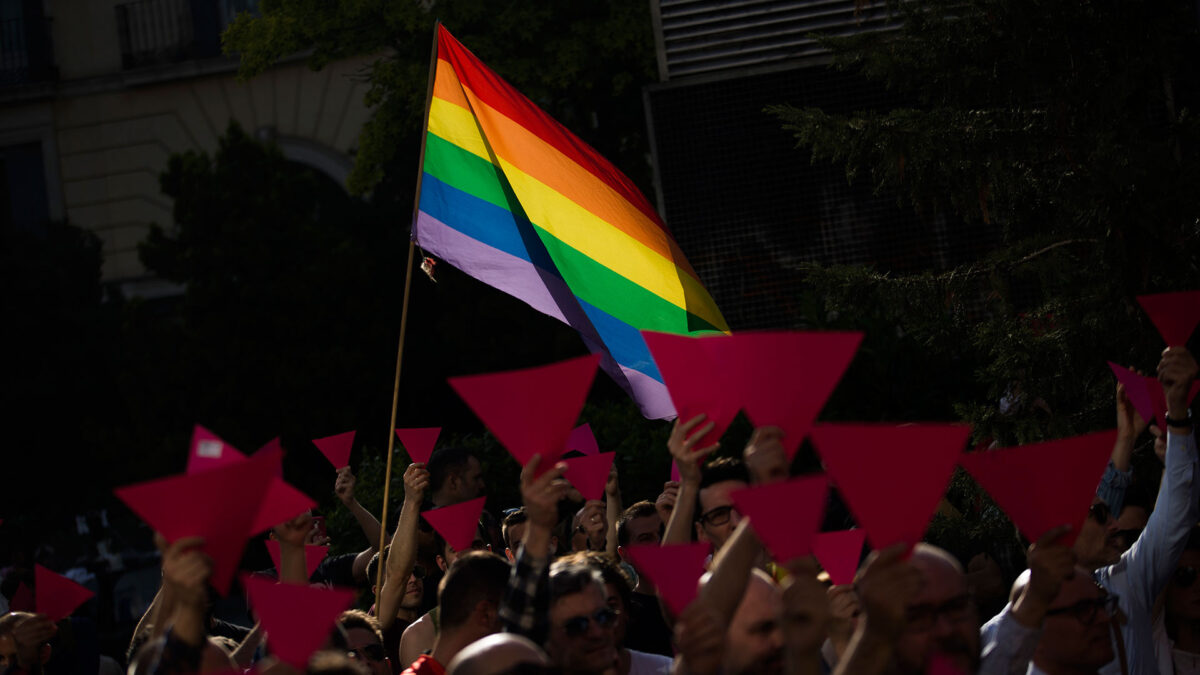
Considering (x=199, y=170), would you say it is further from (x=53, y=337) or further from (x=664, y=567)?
(x=664, y=567)

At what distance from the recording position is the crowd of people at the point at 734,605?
9.23 feet

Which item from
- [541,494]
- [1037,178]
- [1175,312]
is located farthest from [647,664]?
[1037,178]

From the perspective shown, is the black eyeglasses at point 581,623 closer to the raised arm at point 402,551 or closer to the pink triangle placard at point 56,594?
Answer: the raised arm at point 402,551

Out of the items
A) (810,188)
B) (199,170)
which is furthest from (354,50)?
(810,188)

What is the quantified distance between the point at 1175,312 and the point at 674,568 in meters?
2.02

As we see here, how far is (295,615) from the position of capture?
290cm

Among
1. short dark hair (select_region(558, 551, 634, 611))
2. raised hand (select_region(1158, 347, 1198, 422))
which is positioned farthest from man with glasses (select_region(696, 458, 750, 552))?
raised hand (select_region(1158, 347, 1198, 422))

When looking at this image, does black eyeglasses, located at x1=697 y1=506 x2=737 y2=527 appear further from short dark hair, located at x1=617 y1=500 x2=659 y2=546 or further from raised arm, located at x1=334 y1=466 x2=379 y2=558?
raised arm, located at x1=334 y1=466 x2=379 y2=558

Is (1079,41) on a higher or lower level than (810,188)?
higher

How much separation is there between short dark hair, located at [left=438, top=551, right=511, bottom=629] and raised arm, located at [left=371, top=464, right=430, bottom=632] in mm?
947

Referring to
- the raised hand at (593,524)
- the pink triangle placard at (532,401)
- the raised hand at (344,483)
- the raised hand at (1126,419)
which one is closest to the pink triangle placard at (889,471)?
the pink triangle placard at (532,401)

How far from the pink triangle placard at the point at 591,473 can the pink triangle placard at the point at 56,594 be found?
2002 millimetres

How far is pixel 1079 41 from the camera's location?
6.00 m

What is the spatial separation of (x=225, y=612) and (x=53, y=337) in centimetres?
636
